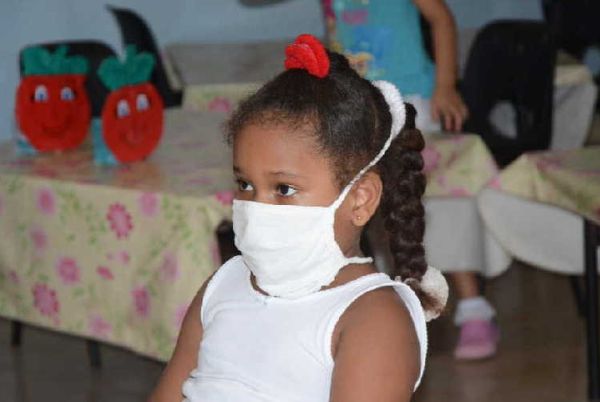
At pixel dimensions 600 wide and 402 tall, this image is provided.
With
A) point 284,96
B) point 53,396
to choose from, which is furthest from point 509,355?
point 284,96

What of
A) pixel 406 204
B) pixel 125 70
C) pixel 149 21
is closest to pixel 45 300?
pixel 125 70

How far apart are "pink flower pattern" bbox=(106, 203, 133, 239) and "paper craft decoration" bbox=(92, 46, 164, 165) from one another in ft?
0.85

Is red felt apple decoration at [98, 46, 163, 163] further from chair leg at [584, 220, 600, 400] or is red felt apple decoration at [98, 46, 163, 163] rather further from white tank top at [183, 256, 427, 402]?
white tank top at [183, 256, 427, 402]

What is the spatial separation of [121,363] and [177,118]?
2.30ft

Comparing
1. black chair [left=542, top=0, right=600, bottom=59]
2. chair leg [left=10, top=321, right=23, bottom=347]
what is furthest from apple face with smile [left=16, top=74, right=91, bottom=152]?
black chair [left=542, top=0, right=600, bottom=59]

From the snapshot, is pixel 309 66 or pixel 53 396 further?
pixel 53 396

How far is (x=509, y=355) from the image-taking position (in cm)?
347

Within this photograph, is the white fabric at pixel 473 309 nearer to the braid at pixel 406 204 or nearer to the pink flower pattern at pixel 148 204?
the pink flower pattern at pixel 148 204

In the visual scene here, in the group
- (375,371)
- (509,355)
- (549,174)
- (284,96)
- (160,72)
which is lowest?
(509,355)

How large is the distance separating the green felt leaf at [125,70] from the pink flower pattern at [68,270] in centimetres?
43

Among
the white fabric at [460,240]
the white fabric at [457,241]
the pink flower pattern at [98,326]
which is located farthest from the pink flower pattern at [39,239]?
the white fabric at [460,240]

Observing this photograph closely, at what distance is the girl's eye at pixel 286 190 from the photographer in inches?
59.0

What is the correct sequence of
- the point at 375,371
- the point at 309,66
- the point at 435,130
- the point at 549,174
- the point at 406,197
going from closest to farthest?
the point at 375,371
the point at 309,66
the point at 406,197
the point at 549,174
the point at 435,130

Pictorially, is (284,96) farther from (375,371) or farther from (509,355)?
(509,355)
